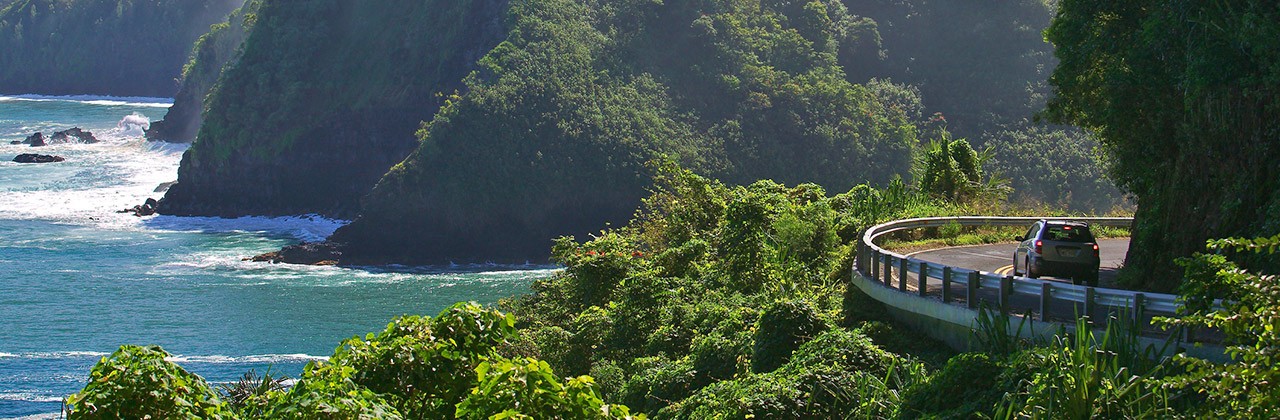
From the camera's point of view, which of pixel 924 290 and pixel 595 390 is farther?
pixel 924 290

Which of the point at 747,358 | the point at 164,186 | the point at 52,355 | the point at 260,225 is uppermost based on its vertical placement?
the point at 747,358

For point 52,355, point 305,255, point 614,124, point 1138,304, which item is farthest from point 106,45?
point 1138,304

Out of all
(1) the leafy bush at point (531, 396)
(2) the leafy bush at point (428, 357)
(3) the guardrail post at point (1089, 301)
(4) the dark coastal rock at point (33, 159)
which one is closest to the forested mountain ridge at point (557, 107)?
(4) the dark coastal rock at point (33, 159)

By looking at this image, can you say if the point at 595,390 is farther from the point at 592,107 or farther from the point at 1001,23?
the point at 1001,23

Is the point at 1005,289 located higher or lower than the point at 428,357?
lower

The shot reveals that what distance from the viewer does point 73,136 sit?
114 metres

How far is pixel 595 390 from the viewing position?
10023mm

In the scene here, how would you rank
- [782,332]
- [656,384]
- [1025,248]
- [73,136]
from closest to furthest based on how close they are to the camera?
[782,332], [656,384], [1025,248], [73,136]

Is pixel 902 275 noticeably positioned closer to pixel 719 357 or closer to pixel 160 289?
pixel 719 357

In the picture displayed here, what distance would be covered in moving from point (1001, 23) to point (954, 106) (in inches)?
355

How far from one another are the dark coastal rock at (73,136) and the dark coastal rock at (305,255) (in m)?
53.7

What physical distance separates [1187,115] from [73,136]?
110101 millimetres

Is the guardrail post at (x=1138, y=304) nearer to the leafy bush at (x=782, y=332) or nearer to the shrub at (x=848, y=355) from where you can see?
the shrub at (x=848, y=355)

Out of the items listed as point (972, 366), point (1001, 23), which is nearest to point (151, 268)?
point (972, 366)
